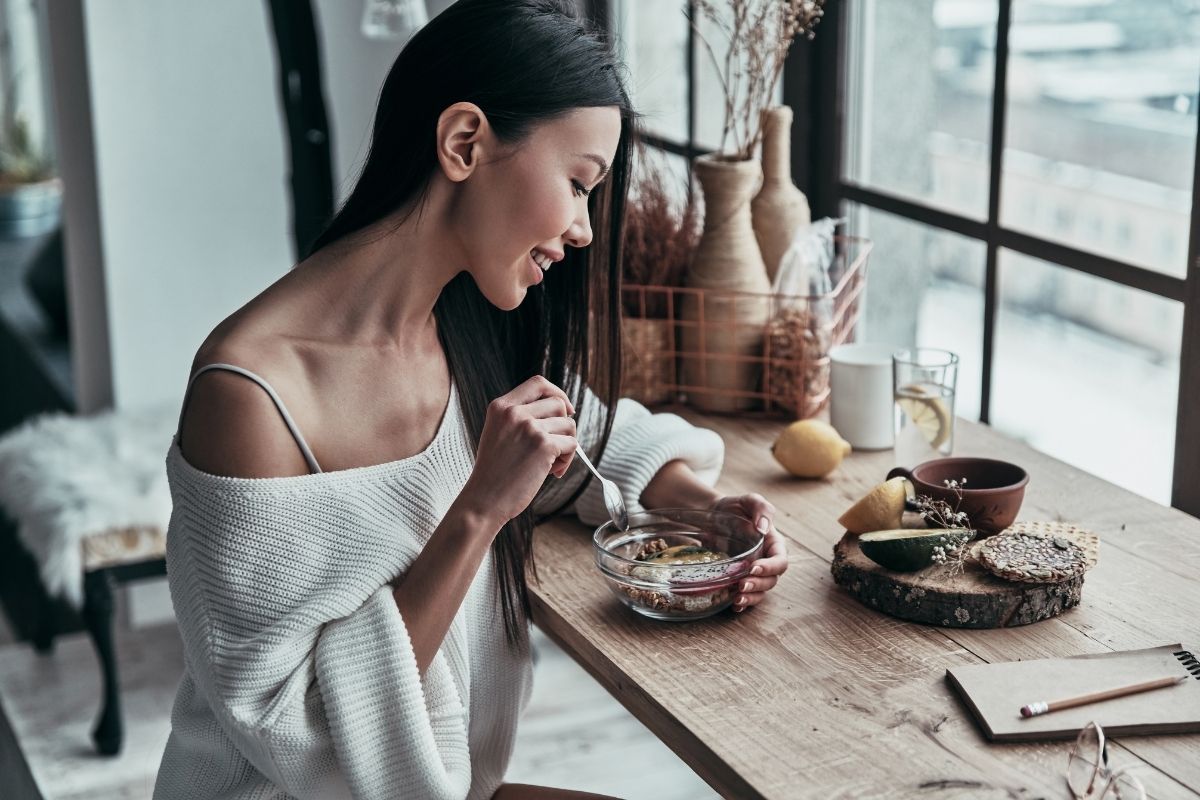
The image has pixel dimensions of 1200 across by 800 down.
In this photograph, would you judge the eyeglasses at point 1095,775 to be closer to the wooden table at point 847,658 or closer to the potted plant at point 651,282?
the wooden table at point 847,658

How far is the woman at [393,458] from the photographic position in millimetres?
1271

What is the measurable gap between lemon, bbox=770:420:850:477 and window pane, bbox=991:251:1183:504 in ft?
1.44

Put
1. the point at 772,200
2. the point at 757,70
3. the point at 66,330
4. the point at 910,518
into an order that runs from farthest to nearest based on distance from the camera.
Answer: the point at 66,330 → the point at 772,200 → the point at 757,70 → the point at 910,518

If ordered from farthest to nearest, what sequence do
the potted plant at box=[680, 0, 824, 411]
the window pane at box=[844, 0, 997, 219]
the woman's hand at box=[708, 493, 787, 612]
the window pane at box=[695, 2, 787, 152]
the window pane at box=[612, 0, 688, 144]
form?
the window pane at box=[612, 0, 688, 144]
the window pane at box=[695, 2, 787, 152]
the window pane at box=[844, 0, 997, 219]
the potted plant at box=[680, 0, 824, 411]
the woman's hand at box=[708, 493, 787, 612]

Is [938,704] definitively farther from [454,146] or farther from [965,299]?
[965,299]

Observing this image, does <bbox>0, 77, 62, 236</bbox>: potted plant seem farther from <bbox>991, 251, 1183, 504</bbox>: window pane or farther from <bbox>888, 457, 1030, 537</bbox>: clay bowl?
<bbox>888, 457, 1030, 537</bbox>: clay bowl

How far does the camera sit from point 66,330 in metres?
3.91

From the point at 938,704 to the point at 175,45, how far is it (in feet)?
8.70

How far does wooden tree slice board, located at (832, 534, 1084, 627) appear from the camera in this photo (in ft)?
4.27

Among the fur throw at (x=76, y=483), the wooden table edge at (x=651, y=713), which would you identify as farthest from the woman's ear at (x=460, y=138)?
the fur throw at (x=76, y=483)

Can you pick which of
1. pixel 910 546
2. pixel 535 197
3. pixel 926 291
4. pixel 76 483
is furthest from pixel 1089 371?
pixel 76 483

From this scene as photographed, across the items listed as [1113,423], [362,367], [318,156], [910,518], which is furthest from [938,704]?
[318,156]

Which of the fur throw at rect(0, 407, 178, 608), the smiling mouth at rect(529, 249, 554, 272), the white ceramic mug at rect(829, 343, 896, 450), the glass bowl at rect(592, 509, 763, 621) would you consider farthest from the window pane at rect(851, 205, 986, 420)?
the fur throw at rect(0, 407, 178, 608)

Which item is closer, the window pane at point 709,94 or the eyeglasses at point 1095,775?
the eyeglasses at point 1095,775
